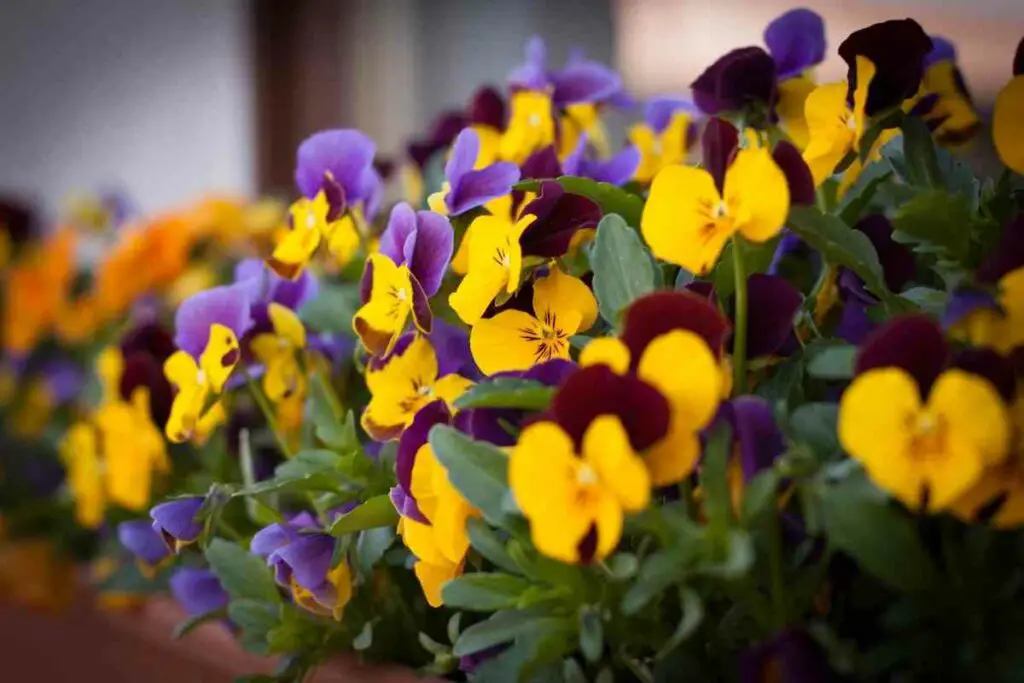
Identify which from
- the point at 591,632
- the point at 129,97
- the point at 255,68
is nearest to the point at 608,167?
the point at 591,632

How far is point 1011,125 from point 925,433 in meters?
0.17

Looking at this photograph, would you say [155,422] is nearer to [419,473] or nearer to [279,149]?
[419,473]

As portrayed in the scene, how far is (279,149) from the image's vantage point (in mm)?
1737

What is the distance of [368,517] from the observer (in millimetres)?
475

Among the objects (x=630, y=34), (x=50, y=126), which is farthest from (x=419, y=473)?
(x=50, y=126)

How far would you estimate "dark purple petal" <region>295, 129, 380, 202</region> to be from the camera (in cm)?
57

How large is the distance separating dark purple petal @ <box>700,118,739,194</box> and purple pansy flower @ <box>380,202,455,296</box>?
0.12 meters

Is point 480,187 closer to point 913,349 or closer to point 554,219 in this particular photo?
point 554,219

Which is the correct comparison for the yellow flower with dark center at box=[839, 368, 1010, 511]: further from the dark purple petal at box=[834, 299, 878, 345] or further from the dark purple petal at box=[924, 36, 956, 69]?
the dark purple petal at box=[924, 36, 956, 69]

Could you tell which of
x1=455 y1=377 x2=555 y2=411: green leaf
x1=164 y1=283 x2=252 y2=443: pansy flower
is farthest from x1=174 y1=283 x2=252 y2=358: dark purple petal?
x1=455 y1=377 x2=555 y2=411: green leaf

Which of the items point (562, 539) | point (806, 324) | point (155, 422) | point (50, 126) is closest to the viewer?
point (562, 539)

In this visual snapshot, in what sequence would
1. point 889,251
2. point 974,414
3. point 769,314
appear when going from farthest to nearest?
point 889,251
point 769,314
point 974,414

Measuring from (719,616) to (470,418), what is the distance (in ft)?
0.43

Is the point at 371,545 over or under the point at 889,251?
under
